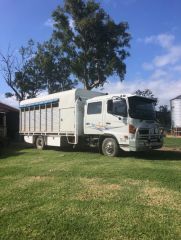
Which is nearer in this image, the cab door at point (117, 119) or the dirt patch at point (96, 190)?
the dirt patch at point (96, 190)

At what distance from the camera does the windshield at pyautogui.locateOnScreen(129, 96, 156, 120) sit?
13539 mm

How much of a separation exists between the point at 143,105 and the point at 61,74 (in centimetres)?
3378

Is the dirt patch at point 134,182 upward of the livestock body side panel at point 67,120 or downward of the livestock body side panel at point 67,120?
downward

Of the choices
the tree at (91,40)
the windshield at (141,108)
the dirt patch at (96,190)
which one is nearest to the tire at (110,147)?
the windshield at (141,108)

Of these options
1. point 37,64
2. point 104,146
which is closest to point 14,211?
point 104,146

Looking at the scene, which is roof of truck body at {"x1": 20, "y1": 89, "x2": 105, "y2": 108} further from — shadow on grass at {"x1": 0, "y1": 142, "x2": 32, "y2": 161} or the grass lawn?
the grass lawn

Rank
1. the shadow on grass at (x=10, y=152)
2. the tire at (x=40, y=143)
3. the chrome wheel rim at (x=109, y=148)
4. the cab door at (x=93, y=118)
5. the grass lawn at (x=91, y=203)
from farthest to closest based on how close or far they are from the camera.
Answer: the tire at (x=40, y=143)
the shadow on grass at (x=10, y=152)
the cab door at (x=93, y=118)
the chrome wheel rim at (x=109, y=148)
the grass lawn at (x=91, y=203)

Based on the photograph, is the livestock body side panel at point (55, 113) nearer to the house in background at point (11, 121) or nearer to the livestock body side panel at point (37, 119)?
the livestock body side panel at point (37, 119)

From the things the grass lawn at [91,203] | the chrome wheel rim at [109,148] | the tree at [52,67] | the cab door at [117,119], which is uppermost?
the tree at [52,67]

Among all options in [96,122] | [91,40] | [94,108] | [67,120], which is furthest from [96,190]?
[91,40]

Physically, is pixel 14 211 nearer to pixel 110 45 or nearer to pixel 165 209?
pixel 165 209

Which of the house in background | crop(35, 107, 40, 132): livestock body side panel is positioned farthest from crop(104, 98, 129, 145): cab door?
the house in background

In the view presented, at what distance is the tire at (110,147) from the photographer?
1416cm

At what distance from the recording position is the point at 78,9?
34.1 meters
